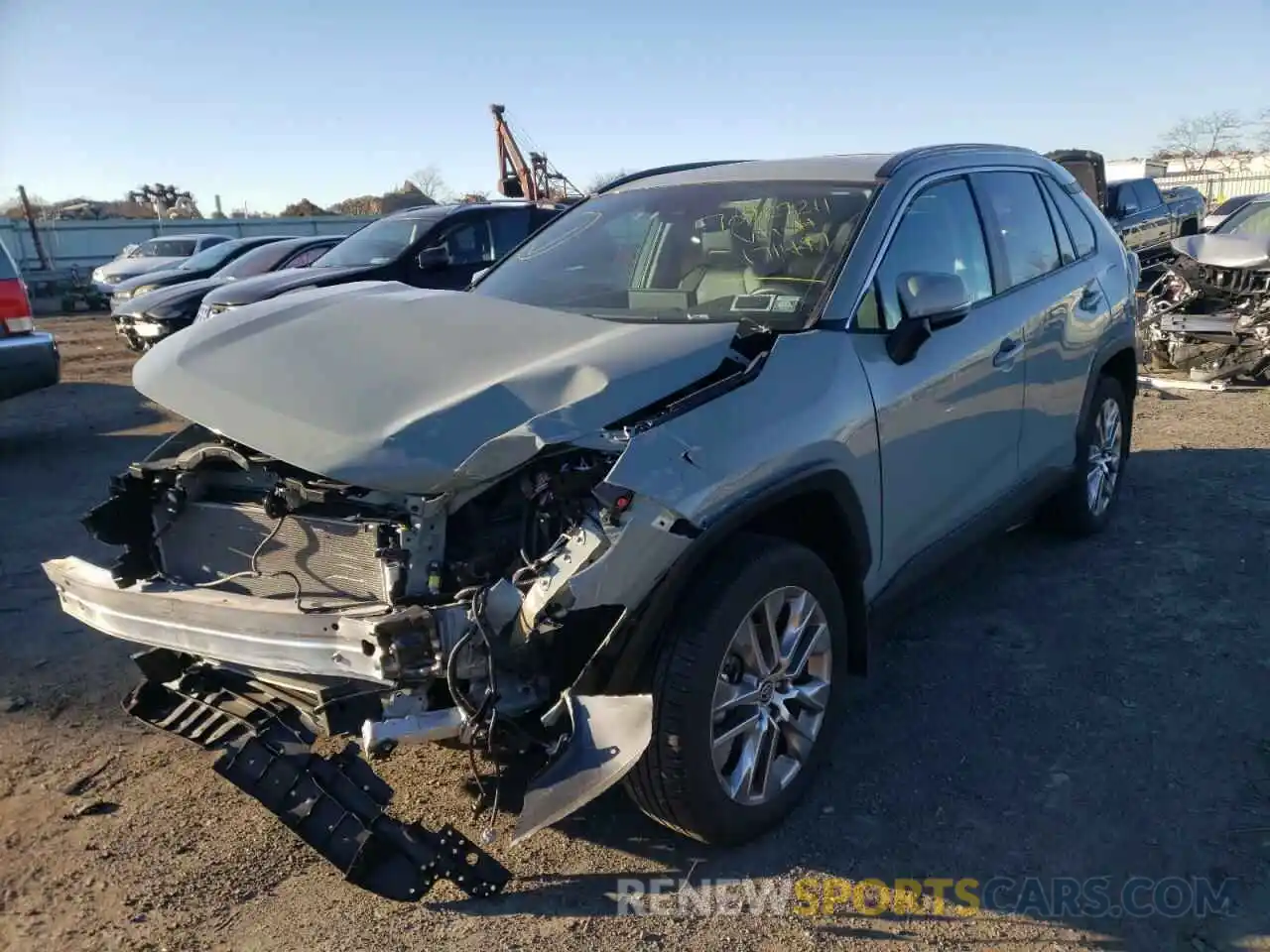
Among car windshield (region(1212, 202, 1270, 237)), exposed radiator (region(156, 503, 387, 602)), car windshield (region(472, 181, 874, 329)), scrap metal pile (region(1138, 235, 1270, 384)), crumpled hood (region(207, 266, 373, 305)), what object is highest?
car windshield (region(472, 181, 874, 329))

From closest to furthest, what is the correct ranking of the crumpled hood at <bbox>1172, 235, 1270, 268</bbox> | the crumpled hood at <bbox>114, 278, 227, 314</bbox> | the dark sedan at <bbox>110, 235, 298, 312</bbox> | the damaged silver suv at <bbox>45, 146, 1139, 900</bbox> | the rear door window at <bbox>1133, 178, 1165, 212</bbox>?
1. the damaged silver suv at <bbox>45, 146, 1139, 900</bbox>
2. the crumpled hood at <bbox>1172, 235, 1270, 268</bbox>
3. the crumpled hood at <bbox>114, 278, 227, 314</bbox>
4. the dark sedan at <bbox>110, 235, 298, 312</bbox>
5. the rear door window at <bbox>1133, 178, 1165, 212</bbox>

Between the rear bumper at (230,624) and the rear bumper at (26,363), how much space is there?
16.1 feet

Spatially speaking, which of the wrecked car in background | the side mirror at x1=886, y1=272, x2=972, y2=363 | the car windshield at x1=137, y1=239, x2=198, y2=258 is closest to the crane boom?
the car windshield at x1=137, y1=239, x2=198, y2=258

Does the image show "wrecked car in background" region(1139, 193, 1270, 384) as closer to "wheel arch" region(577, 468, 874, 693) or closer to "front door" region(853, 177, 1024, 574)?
"front door" region(853, 177, 1024, 574)

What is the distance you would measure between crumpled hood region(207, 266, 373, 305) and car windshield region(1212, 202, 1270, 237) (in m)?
9.02

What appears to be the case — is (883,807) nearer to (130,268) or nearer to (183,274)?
(183,274)

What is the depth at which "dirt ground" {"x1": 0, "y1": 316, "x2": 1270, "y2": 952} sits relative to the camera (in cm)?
261

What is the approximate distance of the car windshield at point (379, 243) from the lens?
978 cm

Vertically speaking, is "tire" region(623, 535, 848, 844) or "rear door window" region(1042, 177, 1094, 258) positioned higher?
"rear door window" region(1042, 177, 1094, 258)

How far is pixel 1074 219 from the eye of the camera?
4992mm

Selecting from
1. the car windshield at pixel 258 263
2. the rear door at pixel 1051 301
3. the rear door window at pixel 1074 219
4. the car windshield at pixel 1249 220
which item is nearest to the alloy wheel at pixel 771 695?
the rear door at pixel 1051 301

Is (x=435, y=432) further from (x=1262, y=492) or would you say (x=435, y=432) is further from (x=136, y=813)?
(x=1262, y=492)

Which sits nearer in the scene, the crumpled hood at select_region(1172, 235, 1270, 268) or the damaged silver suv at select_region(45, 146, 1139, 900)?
the damaged silver suv at select_region(45, 146, 1139, 900)

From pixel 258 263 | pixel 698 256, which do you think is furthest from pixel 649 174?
pixel 258 263
